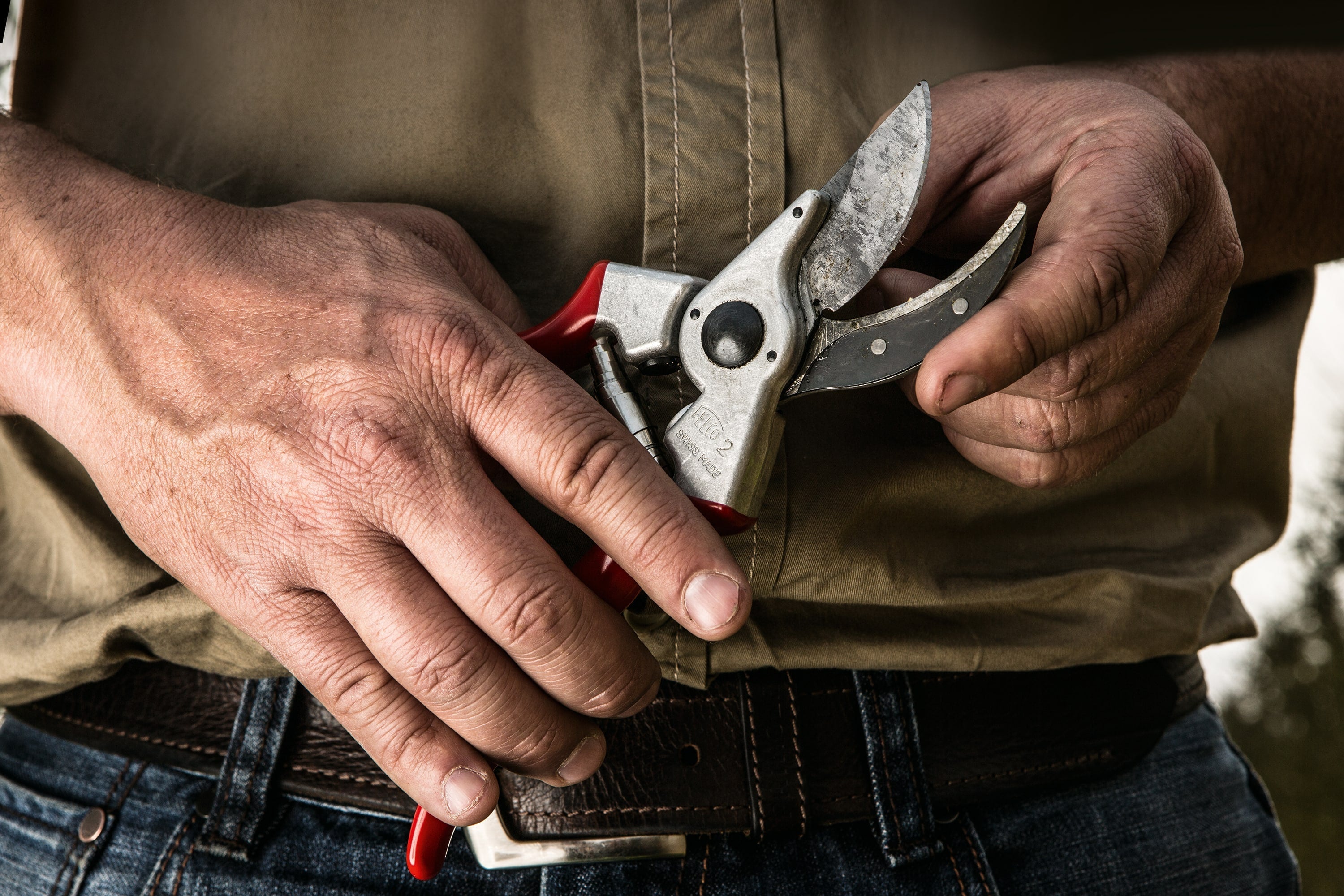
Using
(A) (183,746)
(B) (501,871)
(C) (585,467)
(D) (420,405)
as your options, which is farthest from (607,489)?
(A) (183,746)

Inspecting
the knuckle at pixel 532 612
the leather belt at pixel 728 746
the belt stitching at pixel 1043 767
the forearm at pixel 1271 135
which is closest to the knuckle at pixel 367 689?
the knuckle at pixel 532 612

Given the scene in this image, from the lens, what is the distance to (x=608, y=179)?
88 cm

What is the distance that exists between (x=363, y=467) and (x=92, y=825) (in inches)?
24.5

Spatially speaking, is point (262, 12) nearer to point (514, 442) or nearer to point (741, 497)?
point (514, 442)

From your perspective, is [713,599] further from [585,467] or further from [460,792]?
[460,792]

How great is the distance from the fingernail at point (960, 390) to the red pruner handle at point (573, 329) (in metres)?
0.30

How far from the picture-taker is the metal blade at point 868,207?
71cm

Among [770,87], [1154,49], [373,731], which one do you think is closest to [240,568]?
[373,731]

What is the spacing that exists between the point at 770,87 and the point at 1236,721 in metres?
3.00

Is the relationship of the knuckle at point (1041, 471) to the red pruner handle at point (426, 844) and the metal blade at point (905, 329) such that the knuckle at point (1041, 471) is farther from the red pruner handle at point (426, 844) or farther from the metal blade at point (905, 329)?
the red pruner handle at point (426, 844)

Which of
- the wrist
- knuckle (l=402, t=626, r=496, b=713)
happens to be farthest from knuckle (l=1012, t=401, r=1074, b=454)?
the wrist

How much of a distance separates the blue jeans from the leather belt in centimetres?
3

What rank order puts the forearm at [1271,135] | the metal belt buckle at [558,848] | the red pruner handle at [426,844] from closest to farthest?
the red pruner handle at [426,844]
the metal belt buckle at [558,848]
the forearm at [1271,135]

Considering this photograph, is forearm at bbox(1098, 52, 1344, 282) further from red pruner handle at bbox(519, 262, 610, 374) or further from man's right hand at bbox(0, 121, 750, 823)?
man's right hand at bbox(0, 121, 750, 823)
